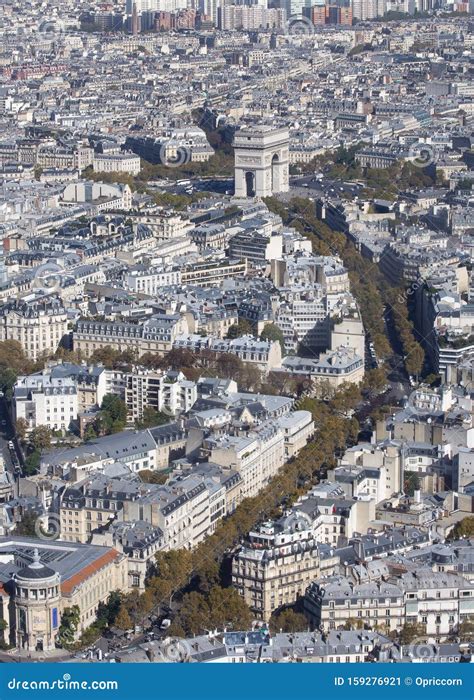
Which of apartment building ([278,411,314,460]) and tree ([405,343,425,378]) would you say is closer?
apartment building ([278,411,314,460])

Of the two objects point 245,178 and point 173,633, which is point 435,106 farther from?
point 173,633

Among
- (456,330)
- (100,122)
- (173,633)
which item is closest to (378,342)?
(456,330)
